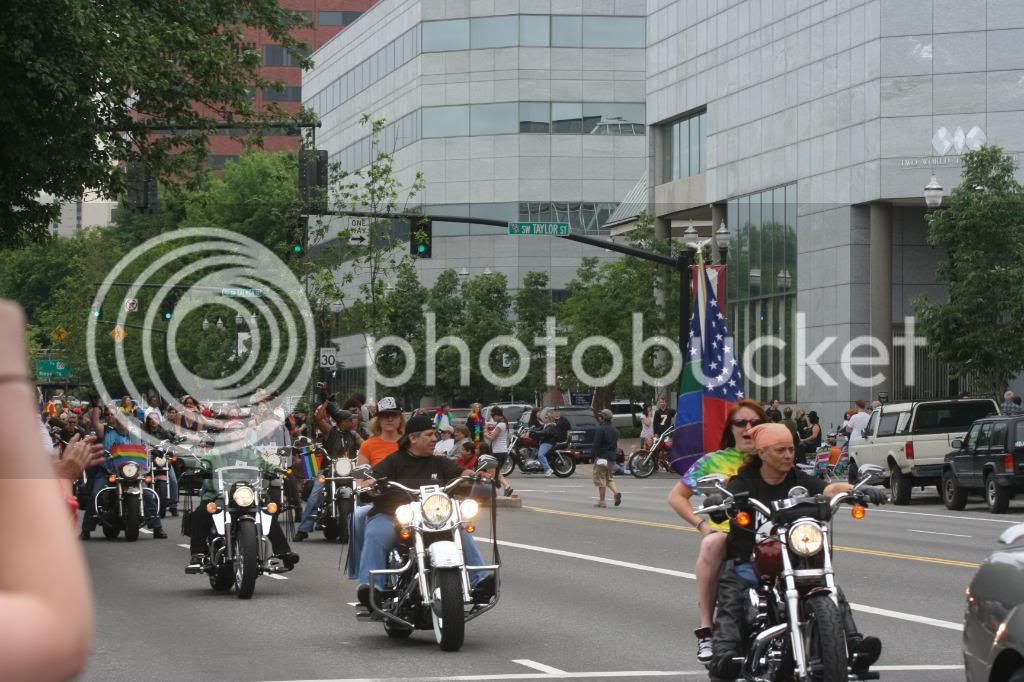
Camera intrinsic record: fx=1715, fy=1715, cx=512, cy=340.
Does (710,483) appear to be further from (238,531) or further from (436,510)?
(238,531)

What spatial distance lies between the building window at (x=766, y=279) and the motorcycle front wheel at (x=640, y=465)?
526 inches

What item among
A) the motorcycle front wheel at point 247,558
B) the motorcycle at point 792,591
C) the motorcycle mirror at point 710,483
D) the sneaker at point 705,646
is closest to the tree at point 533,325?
the motorcycle front wheel at point 247,558

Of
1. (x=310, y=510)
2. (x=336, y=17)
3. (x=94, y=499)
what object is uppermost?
(x=336, y=17)

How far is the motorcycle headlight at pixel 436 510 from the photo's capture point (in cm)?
1208

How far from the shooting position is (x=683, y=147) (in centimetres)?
6994

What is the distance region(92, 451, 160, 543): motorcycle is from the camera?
76.8 ft

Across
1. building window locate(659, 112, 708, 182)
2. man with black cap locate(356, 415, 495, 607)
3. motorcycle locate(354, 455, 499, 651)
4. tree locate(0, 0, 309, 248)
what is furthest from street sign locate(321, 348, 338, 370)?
motorcycle locate(354, 455, 499, 651)

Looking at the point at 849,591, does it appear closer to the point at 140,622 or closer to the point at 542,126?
the point at 140,622

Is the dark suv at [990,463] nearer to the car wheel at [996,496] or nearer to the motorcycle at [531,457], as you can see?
the car wheel at [996,496]

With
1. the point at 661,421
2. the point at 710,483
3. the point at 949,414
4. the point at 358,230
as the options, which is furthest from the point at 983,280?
the point at 710,483

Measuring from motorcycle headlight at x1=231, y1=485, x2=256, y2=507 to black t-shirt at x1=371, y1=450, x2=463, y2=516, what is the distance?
131 inches

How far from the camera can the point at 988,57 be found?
2105 inches

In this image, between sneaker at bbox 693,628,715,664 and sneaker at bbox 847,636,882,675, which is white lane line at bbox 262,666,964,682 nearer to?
sneaker at bbox 693,628,715,664

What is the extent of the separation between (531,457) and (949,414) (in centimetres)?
1753
